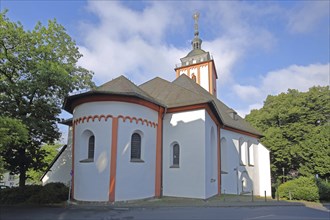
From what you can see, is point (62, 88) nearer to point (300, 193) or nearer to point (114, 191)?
point (114, 191)

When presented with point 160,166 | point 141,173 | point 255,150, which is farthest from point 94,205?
point 255,150

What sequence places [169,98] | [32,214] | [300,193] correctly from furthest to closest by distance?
[300,193] < [169,98] < [32,214]

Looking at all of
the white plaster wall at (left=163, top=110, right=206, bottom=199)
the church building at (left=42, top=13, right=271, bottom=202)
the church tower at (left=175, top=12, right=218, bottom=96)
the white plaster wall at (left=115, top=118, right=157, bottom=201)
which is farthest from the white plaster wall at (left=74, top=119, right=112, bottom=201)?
the church tower at (left=175, top=12, right=218, bottom=96)

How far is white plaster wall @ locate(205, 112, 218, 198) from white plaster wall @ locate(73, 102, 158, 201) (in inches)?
147

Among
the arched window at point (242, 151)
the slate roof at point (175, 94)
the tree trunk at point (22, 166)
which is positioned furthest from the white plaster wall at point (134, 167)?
the arched window at point (242, 151)

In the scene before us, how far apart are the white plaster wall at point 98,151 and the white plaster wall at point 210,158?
3.74 meters

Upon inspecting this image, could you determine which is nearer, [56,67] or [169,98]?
[56,67]

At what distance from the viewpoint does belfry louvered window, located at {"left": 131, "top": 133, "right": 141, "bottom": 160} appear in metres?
15.0

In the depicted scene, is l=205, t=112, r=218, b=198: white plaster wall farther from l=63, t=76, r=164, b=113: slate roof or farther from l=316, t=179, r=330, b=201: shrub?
l=316, t=179, r=330, b=201: shrub

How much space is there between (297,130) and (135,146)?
77.3 ft

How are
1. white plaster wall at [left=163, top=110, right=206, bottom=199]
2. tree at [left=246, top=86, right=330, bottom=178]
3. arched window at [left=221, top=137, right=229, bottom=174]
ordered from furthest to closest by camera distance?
tree at [left=246, top=86, right=330, bottom=178], arched window at [left=221, top=137, right=229, bottom=174], white plaster wall at [left=163, top=110, right=206, bottom=199]

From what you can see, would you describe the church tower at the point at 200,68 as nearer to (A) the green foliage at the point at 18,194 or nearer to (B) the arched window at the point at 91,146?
(B) the arched window at the point at 91,146

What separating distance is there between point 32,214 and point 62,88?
717 centimetres

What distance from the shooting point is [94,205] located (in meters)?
13.1
